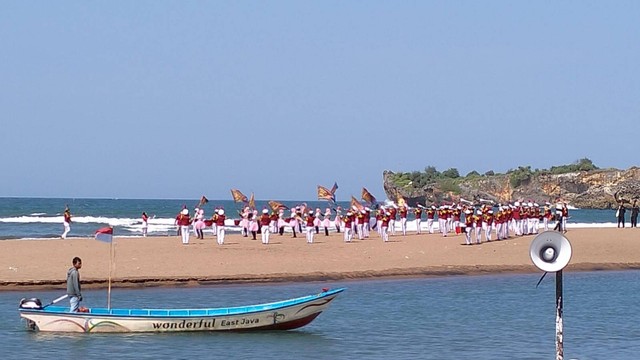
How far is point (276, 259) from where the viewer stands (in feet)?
113

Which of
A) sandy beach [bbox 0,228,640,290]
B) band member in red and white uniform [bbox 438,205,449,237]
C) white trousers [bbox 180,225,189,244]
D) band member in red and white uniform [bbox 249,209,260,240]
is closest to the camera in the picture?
sandy beach [bbox 0,228,640,290]

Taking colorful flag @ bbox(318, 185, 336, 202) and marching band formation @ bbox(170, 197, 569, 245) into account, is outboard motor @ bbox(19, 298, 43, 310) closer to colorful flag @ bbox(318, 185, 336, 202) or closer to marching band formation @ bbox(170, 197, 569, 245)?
marching band formation @ bbox(170, 197, 569, 245)

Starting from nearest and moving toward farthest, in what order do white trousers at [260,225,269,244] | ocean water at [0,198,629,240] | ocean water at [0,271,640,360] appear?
ocean water at [0,271,640,360] < white trousers at [260,225,269,244] < ocean water at [0,198,629,240]

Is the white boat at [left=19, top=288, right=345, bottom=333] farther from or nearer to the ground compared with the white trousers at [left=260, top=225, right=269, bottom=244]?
nearer to the ground

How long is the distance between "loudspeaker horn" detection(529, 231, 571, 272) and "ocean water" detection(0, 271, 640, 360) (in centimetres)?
669

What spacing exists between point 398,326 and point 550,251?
10472mm

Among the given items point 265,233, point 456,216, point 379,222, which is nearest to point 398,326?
point 265,233

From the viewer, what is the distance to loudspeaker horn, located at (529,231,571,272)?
507 inches

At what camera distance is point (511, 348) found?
2047cm

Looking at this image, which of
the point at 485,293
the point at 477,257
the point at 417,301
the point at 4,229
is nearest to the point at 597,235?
the point at 477,257

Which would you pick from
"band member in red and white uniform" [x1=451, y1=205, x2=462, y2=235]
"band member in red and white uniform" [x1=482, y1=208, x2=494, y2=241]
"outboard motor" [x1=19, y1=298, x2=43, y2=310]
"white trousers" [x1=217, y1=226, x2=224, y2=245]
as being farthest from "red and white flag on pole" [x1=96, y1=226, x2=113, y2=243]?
"band member in red and white uniform" [x1=451, y1=205, x2=462, y2=235]

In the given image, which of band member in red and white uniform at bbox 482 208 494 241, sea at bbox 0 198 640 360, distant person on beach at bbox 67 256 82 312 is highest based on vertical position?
band member in red and white uniform at bbox 482 208 494 241

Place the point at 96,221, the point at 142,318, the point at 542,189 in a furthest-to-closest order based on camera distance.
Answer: the point at 542,189
the point at 96,221
the point at 142,318

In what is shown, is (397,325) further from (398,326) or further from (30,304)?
(30,304)
